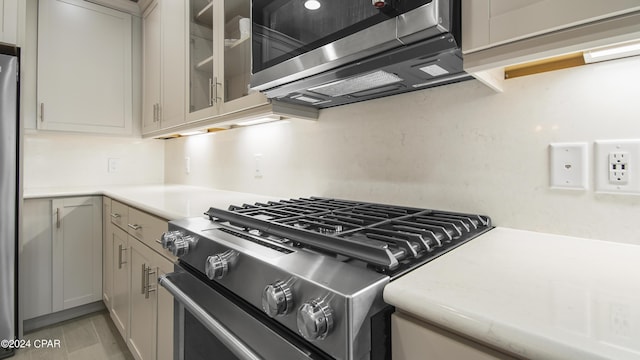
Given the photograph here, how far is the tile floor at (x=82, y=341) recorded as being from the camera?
170cm

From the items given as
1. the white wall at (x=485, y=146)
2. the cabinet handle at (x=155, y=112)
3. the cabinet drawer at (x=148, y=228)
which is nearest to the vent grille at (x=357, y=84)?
the white wall at (x=485, y=146)

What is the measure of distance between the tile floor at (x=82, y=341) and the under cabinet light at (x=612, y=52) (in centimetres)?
230

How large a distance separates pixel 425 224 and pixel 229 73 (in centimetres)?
112

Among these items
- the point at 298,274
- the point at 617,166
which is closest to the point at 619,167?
the point at 617,166

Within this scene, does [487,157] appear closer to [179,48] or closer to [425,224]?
[425,224]

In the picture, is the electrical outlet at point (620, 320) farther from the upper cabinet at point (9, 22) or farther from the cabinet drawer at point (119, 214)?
the upper cabinet at point (9, 22)

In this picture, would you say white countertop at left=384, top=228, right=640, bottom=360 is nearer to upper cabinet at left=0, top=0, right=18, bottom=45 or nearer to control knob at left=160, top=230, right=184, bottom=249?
control knob at left=160, top=230, right=184, bottom=249

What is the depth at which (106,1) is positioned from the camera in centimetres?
225

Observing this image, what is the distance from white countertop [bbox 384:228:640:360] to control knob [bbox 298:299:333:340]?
0.09 metres

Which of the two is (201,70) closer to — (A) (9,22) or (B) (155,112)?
(B) (155,112)

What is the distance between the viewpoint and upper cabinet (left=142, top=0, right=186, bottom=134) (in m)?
1.80

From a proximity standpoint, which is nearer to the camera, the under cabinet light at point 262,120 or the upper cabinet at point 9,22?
the under cabinet light at point 262,120

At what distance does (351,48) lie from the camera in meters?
0.74

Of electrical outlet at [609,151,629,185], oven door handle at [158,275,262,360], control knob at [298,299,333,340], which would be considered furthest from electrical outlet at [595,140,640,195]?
oven door handle at [158,275,262,360]
